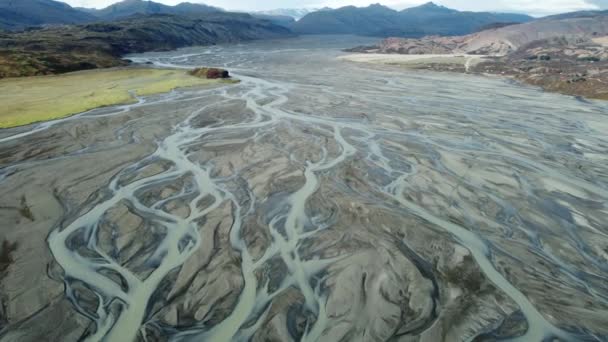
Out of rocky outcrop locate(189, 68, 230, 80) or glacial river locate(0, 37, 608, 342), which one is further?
rocky outcrop locate(189, 68, 230, 80)

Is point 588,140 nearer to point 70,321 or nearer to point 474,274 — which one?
point 474,274

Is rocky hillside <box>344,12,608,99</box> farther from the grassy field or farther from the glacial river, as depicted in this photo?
the grassy field

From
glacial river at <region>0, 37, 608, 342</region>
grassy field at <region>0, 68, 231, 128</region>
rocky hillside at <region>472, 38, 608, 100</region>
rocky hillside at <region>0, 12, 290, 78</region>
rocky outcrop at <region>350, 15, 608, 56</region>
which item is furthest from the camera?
rocky outcrop at <region>350, 15, 608, 56</region>

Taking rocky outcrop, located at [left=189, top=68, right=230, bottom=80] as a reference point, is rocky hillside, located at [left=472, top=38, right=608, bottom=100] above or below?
below

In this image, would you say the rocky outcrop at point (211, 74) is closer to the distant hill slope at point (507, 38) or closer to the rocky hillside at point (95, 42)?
the rocky hillside at point (95, 42)

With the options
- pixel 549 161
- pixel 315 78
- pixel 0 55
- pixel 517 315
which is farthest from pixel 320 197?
pixel 0 55

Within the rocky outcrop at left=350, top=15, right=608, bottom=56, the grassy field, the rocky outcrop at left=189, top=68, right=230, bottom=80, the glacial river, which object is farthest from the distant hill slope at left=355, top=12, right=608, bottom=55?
the glacial river

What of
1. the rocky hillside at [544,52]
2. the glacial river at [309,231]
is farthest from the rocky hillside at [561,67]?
the glacial river at [309,231]

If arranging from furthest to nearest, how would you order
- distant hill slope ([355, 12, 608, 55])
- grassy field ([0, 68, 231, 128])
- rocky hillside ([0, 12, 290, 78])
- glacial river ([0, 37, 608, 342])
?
distant hill slope ([355, 12, 608, 55])
rocky hillside ([0, 12, 290, 78])
grassy field ([0, 68, 231, 128])
glacial river ([0, 37, 608, 342])
